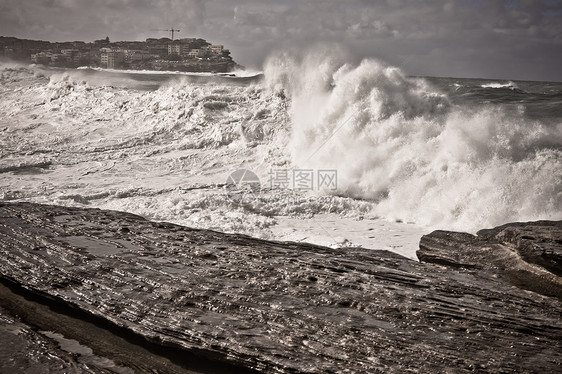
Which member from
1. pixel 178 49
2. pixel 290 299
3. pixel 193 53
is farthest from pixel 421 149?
pixel 178 49

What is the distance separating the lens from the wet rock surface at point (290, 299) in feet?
6.52

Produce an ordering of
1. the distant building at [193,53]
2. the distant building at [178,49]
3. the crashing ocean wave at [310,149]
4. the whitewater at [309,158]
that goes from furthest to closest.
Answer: the distant building at [178,49], the distant building at [193,53], the crashing ocean wave at [310,149], the whitewater at [309,158]

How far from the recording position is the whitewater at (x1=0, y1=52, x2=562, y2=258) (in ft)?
23.7

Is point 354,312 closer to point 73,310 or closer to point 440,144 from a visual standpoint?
point 73,310

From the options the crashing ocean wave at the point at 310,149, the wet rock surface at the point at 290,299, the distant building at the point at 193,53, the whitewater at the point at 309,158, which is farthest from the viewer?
the distant building at the point at 193,53

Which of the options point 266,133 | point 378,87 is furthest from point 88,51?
point 378,87

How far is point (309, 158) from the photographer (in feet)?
34.0

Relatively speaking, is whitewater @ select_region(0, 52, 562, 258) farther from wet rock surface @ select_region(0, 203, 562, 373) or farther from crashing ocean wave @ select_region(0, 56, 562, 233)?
wet rock surface @ select_region(0, 203, 562, 373)

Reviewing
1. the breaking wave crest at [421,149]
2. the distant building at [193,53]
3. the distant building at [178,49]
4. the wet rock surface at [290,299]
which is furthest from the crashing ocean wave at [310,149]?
the distant building at [178,49]

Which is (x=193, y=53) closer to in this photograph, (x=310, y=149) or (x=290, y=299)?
(x=310, y=149)

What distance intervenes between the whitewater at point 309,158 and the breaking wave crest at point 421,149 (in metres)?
0.03

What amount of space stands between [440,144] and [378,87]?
2254 mm

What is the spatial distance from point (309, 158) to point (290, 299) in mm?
8125

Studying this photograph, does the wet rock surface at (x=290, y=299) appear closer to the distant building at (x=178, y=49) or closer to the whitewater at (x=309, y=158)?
the whitewater at (x=309, y=158)
